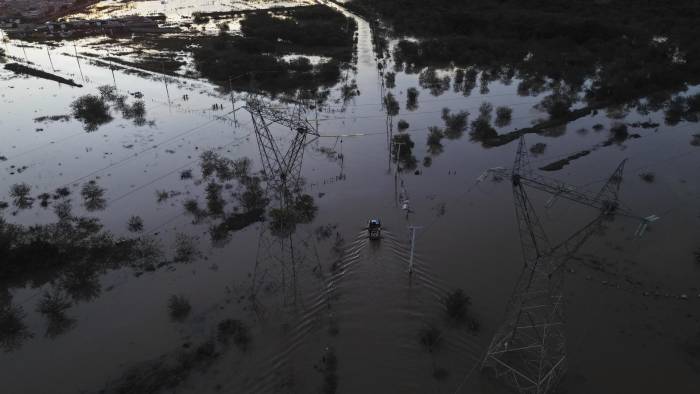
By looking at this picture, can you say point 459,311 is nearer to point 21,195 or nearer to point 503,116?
point 503,116

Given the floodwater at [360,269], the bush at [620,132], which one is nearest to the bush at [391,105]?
the floodwater at [360,269]

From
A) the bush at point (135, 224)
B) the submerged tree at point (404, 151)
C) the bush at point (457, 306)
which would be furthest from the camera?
the submerged tree at point (404, 151)

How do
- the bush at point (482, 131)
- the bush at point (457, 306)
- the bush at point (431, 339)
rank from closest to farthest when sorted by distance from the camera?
the bush at point (431, 339) → the bush at point (457, 306) → the bush at point (482, 131)

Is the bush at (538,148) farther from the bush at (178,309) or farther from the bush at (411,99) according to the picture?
the bush at (178,309)

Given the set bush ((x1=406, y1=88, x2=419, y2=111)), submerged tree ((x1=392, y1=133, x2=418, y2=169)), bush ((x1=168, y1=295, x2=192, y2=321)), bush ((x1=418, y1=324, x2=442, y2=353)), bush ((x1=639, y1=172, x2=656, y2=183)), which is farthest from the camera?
bush ((x1=406, y1=88, x2=419, y2=111))

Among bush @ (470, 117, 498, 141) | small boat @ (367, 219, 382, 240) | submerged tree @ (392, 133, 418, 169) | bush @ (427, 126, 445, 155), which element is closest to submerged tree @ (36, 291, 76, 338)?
small boat @ (367, 219, 382, 240)

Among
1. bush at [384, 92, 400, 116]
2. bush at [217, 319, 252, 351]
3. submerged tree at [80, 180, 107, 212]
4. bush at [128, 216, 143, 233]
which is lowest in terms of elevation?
bush at [217, 319, 252, 351]

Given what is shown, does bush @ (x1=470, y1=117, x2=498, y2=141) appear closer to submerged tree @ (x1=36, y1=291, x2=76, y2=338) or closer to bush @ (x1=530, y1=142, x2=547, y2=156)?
bush @ (x1=530, y1=142, x2=547, y2=156)

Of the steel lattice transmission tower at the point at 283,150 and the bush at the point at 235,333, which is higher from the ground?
the steel lattice transmission tower at the point at 283,150
